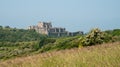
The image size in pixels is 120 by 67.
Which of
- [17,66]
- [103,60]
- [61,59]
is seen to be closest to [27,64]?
[17,66]

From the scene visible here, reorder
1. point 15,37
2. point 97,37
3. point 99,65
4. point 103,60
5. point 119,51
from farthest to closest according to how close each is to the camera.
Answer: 1. point 15,37
2. point 97,37
3. point 119,51
4. point 103,60
5. point 99,65

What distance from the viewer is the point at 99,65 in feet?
22.6

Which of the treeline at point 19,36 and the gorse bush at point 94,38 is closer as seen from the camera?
the gorse bush at point 94,38

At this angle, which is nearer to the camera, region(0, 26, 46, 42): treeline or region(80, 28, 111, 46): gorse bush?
region(80, 28, 111, 46): gorse bush

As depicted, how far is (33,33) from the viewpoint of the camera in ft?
632

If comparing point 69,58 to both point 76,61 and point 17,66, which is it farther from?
point 17,66

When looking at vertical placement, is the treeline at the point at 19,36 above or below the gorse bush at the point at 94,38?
below

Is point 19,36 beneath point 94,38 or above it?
beneath

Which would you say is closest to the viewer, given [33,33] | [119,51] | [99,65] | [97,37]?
[99,65]

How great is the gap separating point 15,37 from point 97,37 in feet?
475

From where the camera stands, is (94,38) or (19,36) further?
(19,36)

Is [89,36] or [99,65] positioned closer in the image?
[99,65]

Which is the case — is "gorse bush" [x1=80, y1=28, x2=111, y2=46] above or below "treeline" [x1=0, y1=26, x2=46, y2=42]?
above

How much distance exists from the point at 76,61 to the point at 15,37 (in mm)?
167902
